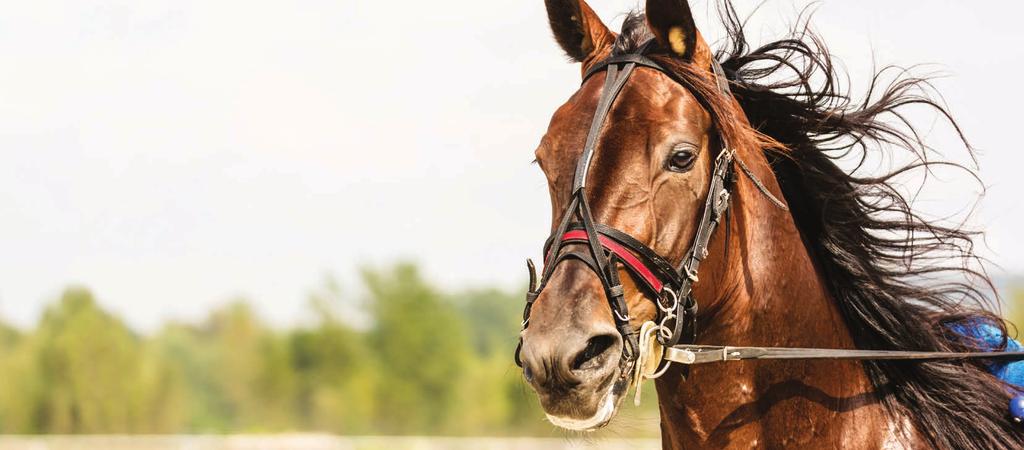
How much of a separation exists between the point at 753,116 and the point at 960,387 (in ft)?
4.67

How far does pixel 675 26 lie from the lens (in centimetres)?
418

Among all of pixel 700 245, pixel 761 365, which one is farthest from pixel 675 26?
pixel 761 365

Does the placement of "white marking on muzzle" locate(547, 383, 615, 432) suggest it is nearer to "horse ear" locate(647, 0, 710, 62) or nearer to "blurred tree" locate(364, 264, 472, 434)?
"horse ear" locate(647, 0, 710, 62)

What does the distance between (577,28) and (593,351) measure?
1677 mm

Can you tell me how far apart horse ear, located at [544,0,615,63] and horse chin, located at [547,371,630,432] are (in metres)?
1.58

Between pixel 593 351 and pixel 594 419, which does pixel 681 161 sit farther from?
pixel 594 419

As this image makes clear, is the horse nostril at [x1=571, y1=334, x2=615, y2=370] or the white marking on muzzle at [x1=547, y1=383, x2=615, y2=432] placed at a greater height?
the horse nostril at [x1=571, y1=334, x2=615, y2=370]

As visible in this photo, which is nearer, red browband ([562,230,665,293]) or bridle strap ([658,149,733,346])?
red browband ([562,230,665,293])

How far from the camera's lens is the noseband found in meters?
3.57

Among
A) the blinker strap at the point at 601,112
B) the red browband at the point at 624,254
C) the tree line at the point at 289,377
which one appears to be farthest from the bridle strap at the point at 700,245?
the tree line at the point at 289,377

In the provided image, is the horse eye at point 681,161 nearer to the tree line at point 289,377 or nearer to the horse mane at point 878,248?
the horse mane at point 878,248

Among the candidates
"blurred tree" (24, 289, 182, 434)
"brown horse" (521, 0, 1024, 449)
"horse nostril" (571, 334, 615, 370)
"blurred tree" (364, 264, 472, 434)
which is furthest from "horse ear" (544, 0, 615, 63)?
"blurred tree" (364, 264, 472, 434)

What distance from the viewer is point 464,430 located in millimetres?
51594

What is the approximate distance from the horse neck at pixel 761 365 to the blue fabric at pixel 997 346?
0.68 metres
